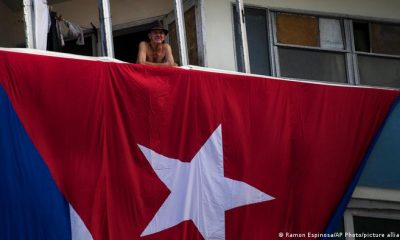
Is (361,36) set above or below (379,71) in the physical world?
above

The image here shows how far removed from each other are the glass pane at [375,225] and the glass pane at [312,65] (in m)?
1.74

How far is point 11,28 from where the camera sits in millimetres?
10805

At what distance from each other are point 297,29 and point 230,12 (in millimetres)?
951

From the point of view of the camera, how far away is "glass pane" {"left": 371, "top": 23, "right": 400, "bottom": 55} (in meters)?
11.0

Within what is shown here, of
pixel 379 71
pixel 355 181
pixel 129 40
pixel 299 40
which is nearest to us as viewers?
pixel 355 181

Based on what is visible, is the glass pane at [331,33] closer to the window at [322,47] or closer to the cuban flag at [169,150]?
the window at [322,47]

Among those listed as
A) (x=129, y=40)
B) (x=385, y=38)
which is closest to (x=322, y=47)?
(x=385, y=38)

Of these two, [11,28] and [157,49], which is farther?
[11,28]

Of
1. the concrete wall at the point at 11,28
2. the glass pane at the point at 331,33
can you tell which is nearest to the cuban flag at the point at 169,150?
the glass pane at the point at 331,33

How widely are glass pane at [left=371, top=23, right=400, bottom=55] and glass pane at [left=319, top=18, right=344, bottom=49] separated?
485 mm

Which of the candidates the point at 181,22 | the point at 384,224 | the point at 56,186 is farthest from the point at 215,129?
the point at 384,224

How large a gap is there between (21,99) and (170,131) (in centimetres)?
152

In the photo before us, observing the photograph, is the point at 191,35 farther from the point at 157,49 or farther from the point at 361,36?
the point at 361,36

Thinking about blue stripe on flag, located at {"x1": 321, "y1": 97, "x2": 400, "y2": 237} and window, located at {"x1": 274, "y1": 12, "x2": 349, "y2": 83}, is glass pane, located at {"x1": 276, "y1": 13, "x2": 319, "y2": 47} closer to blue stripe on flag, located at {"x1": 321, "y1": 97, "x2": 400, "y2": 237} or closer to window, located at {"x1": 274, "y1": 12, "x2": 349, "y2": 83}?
window, located at {"x1": 274, "y1": 12, "x2": 349, "y2": 83}
